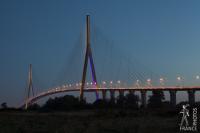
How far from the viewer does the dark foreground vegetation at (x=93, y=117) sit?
2180cm

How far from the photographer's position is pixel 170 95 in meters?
82.3

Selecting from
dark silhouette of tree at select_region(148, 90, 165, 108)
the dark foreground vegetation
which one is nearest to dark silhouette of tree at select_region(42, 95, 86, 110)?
the dark foreground vegetation

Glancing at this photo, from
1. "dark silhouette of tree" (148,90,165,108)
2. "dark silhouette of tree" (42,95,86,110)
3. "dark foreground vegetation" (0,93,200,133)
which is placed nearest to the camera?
"dark foreground vegetation" (0,93,200,133)

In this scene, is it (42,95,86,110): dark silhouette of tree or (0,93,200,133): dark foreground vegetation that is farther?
(42,95,86,110): dark silhouette of tree

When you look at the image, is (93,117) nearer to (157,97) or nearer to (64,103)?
(64,103)

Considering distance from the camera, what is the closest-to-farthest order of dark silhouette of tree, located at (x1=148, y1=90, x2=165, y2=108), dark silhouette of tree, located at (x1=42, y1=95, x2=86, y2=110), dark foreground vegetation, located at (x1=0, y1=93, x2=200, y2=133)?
dark foreground vegetation, located at (x1=0, y1=93, x2=200, y2=133) → dark silhouette of tree, located at (x1=42, y1=95, x2=86, y2=110) → dark silhouette of tree, located at (x1=148, y1=90, x2=165, y2=108)

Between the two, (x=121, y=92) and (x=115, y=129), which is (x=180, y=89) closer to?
(x=121, y=92)

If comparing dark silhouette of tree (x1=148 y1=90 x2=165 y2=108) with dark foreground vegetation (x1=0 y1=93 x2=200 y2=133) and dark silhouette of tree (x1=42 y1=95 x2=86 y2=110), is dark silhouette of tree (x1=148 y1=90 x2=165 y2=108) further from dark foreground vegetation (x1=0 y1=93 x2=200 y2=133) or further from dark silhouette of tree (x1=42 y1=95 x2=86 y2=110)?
dark silhouette of tree (x1=42 y1=95 x2=86 y2=110)

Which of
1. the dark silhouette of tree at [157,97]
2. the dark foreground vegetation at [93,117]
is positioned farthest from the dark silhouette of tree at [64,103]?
the dark silhouette of tree at [157,97]

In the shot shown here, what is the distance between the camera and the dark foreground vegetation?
21797mm

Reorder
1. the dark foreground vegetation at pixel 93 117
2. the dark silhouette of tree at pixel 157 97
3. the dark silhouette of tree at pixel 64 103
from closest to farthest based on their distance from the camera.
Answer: the dark foreground vegetation at pixel 93 117 < the dark silhouette of tree at pixel 64 103 < the dark silhouette of tree at pixel 157 97

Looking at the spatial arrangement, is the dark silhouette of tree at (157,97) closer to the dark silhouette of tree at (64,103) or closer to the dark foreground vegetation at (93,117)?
the dark foreground vegetation at (93,117)

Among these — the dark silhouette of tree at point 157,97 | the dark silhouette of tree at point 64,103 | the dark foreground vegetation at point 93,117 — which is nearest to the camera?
the dark foreground vegetation at point 93,117

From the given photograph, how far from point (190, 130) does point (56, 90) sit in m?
85.1
